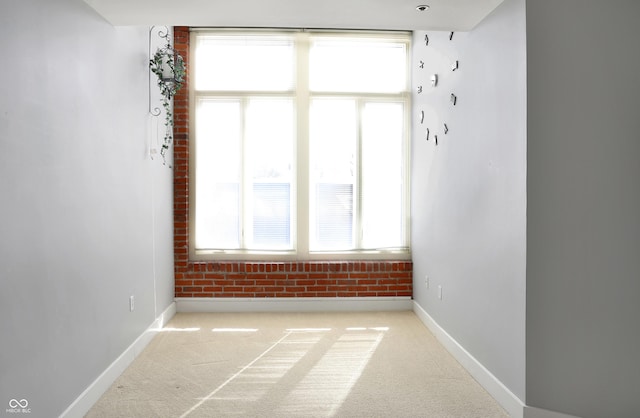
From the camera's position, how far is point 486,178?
3.24 metres

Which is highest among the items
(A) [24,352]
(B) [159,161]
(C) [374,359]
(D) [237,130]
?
(D) [237,130]

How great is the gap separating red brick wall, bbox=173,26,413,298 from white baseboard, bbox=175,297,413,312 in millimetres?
51

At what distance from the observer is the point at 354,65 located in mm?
5430

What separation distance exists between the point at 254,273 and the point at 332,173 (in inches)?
51.4

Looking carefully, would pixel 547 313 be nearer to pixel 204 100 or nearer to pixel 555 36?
pixel 555 36

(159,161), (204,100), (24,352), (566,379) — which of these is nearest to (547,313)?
(566,379)

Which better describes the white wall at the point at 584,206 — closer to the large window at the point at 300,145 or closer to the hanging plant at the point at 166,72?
the large window at the point at 300,145

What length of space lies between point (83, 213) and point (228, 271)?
253 centimetres

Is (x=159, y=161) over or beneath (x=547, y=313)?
over

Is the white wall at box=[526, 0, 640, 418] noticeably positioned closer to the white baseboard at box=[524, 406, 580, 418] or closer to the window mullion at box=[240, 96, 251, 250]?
the white baseboard at box=[524, 406, 580, 418]

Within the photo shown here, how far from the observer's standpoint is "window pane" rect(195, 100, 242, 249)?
5.37m

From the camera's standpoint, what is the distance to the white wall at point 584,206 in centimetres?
260

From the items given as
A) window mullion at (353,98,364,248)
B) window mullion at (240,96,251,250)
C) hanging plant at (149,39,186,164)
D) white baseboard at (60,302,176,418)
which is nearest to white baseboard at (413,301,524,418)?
window mullion at (353,98,364,248)

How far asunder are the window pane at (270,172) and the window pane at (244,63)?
21cm
